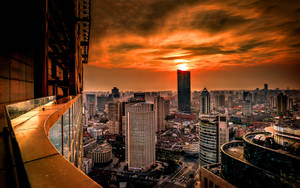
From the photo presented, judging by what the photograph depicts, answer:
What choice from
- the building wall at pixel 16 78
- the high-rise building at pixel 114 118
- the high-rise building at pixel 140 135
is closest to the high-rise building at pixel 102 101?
the high-rise building at pixel 114 118

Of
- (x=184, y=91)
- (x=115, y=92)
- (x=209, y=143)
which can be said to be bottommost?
(x=209, y=143)

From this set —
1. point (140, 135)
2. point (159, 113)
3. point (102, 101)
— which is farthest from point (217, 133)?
point (102, 101)

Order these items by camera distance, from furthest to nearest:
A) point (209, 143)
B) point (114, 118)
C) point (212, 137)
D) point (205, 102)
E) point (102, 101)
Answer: point (102, 101) < point (205, 102) < point (114, 118) < point (209, 143) < point (212, 137)

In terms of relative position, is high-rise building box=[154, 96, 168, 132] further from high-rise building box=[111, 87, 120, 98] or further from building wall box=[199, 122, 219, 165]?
building wall box=[199, 122, 219, 165]

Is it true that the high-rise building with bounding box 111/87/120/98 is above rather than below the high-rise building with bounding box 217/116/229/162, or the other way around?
above

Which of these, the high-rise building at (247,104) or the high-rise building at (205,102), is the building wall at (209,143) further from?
the high-rise building at (205,102)

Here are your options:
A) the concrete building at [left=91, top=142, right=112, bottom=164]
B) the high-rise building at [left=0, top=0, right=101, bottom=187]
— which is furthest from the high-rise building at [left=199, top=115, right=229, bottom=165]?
the high-rise building at [left=0, top=0, right=101, bottom=187]

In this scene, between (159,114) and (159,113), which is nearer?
(159,113)

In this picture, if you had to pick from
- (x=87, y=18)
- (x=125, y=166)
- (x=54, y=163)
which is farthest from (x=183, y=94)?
(x=54, y=163)

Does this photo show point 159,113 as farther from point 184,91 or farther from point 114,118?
point 184,91
